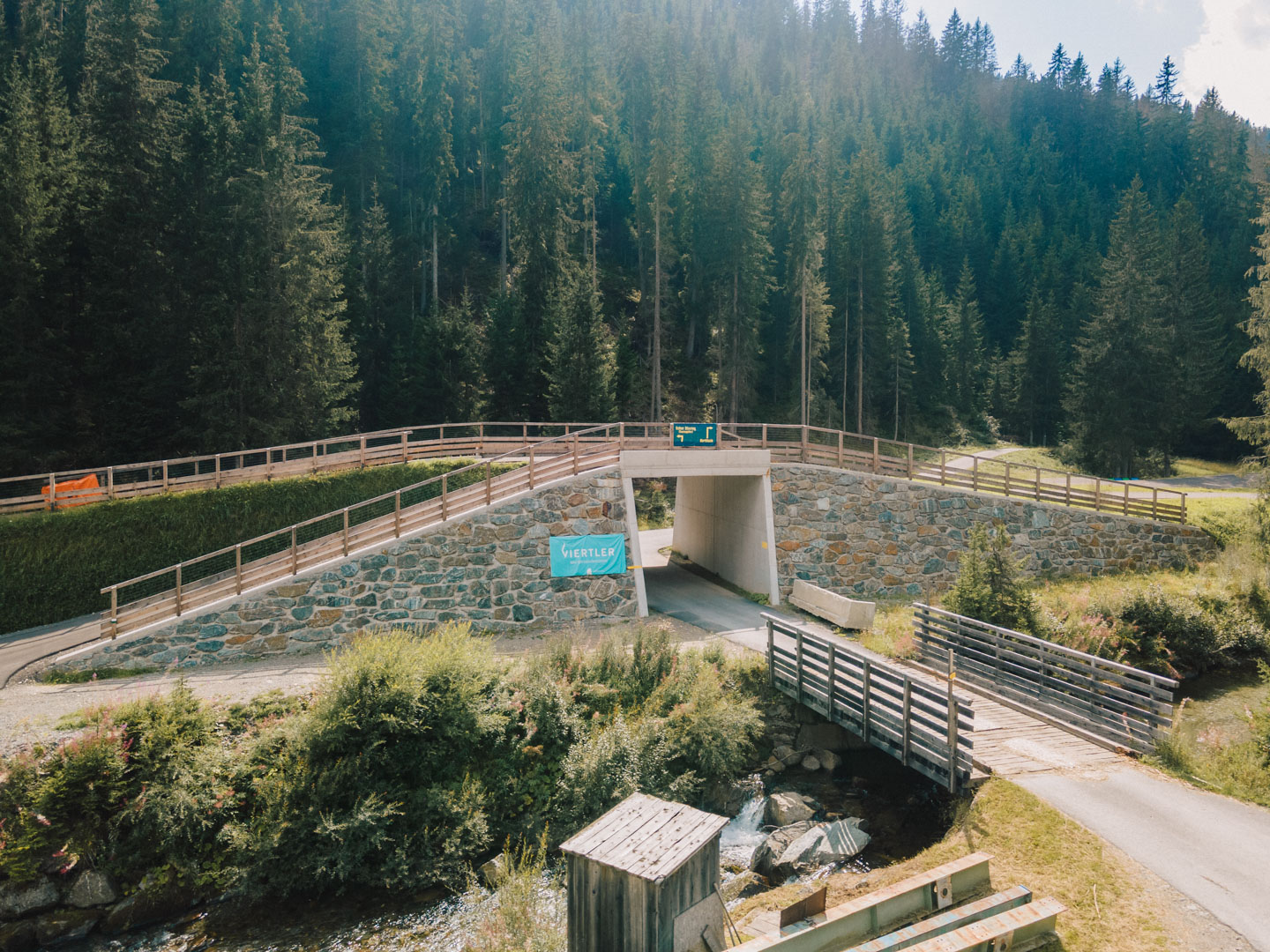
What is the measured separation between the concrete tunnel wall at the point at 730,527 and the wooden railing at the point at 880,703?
6.42m

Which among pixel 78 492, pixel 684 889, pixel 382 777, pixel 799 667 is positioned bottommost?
pixel 382 777

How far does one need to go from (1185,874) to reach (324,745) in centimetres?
1105

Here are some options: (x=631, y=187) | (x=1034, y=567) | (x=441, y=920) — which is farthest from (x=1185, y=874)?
(x=631, y=187)

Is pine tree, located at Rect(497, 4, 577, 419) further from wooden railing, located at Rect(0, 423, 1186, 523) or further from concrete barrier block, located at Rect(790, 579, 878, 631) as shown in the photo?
concrete barrier block, located at Rect(790, 579, 878, 631)

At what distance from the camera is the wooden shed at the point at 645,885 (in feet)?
21.8

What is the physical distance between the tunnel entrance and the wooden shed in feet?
38.8

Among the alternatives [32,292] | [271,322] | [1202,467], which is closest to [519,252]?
[271,322]

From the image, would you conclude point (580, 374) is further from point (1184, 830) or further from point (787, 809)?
point (1184, 830)

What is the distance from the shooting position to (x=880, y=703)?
40.5 feet

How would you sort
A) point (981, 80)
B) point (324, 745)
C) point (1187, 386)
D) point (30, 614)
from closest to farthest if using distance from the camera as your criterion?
point (324, 745) → point (30, 614) → point (1187, 386) → point (981, 80)

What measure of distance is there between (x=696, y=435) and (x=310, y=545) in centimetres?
1019

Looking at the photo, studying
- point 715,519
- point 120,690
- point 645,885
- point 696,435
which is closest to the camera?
point 645,885

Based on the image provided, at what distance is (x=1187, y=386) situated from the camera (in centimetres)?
4494

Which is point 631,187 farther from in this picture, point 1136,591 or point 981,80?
point 981,80
